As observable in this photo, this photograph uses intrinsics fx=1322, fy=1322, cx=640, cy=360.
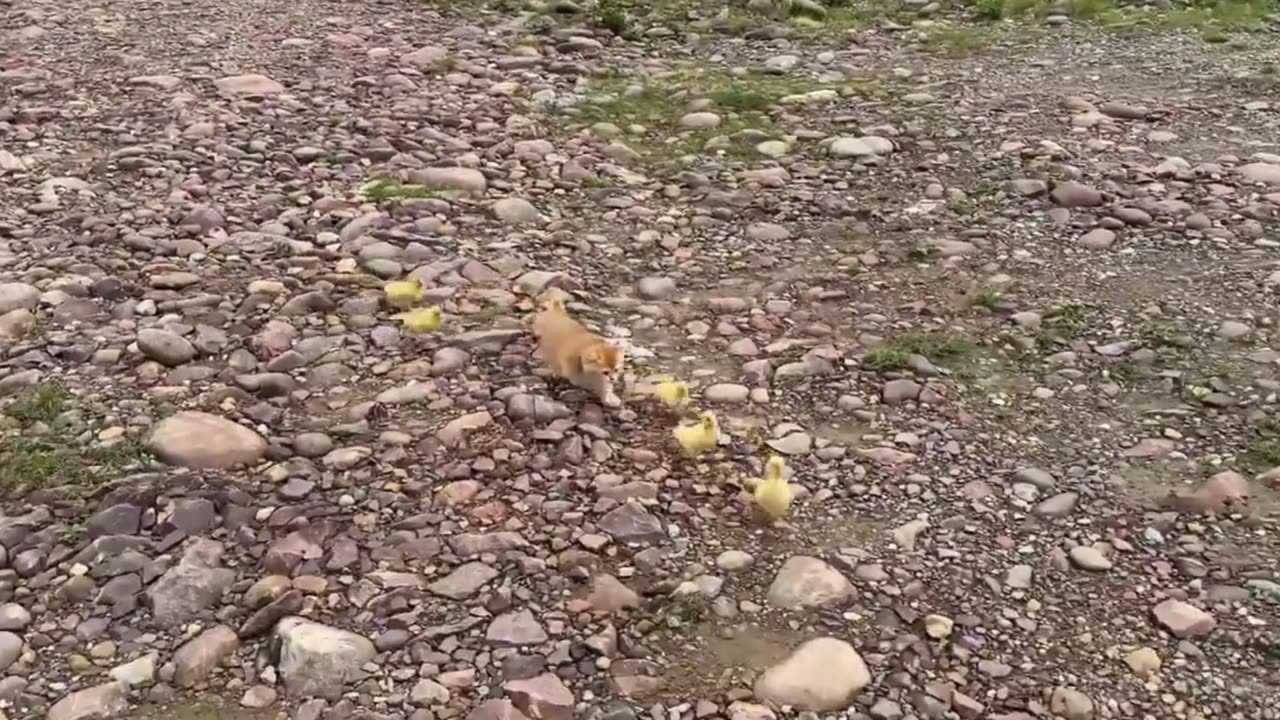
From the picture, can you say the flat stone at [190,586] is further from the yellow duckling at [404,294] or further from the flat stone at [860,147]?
the flat stone at [860,147]

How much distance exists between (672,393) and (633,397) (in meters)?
0.17

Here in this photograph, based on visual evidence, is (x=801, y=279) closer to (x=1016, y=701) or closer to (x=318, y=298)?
(x=318, y=298)

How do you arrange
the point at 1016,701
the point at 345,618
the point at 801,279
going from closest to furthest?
the point at 1016,701 → the point at 345,618 → the point at 801,279

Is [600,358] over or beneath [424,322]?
over

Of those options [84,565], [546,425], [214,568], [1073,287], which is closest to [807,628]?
[546,425]

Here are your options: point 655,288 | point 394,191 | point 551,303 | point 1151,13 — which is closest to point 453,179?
point 394,191

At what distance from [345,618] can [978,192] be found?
13.6ft

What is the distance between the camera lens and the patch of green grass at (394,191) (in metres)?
6.46

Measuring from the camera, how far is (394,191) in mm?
6508

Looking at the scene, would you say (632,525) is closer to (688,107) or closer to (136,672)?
(136,672)

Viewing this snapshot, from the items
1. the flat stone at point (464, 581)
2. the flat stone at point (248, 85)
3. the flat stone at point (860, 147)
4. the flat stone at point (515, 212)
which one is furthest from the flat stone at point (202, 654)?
the flat stone at point (248, 85)

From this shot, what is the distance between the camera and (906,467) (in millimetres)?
4523

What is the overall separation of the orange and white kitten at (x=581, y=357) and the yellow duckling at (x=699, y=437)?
0.37 meters

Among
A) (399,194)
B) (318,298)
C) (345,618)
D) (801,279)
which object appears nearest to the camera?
(345,618)
